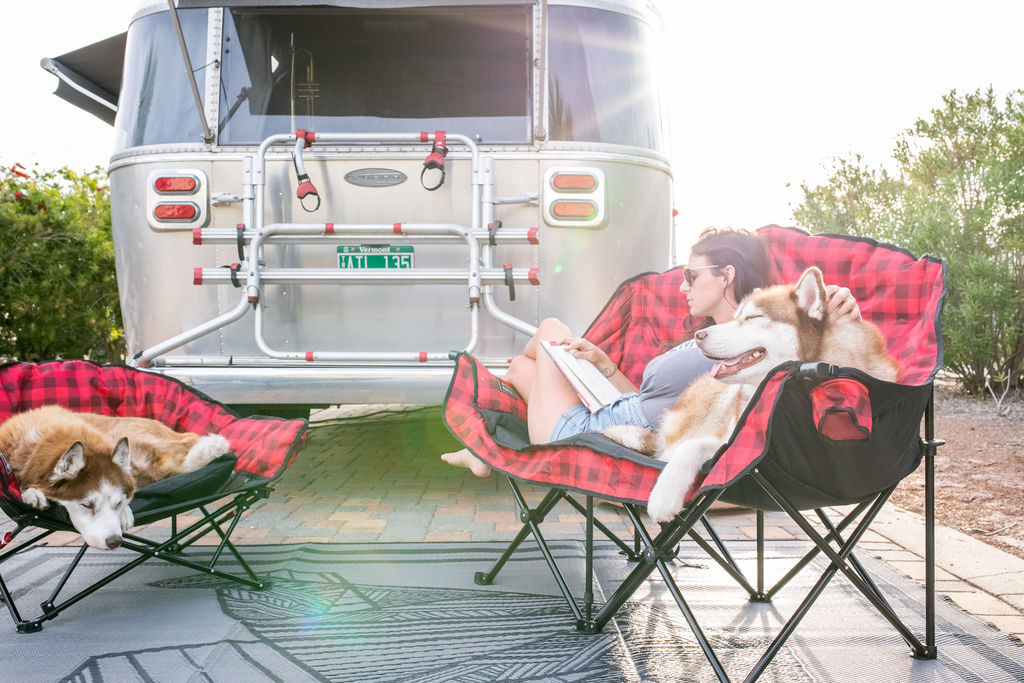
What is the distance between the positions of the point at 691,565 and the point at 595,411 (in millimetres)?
967

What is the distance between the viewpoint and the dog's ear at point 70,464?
7.59ft

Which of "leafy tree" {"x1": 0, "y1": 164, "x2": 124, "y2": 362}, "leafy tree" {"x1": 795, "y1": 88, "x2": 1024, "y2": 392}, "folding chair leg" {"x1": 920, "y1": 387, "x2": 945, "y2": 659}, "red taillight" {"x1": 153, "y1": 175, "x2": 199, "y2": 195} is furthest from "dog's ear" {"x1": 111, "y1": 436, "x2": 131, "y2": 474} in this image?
"leafy tree" {"x1": 795, "y1": 88, "x2": 1024, "y2": 392}

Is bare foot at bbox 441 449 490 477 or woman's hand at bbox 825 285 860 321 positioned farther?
bare foot at bbox 441 449 490 477

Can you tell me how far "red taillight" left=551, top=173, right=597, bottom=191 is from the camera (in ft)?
12.5

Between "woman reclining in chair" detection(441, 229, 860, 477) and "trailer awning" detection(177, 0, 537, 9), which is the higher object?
"trailer awning" detection(177, 0, 537, 9)

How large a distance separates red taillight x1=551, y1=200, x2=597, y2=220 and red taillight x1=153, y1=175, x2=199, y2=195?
1.67 metres

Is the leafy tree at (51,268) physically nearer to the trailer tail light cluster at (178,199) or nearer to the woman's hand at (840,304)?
the trailer tail light cluster at (178,199)

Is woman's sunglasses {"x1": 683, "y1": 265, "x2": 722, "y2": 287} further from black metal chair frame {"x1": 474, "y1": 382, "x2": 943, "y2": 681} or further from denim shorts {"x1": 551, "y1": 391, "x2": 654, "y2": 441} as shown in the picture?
black metal chair frame {"x1": 474, "y1": 382, "x2": 943, "y2": 681}

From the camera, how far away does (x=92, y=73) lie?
207 inches

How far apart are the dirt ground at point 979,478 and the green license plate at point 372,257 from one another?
105 inches

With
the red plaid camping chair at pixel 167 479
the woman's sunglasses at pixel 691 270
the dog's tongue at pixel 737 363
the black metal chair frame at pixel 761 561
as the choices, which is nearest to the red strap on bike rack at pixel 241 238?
the red plaid camping chair at pixel 167 479

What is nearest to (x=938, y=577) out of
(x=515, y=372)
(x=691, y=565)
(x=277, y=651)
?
(x=691, y=565)

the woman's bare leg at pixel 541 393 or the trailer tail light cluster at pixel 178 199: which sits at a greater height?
the trailer tail light cluster at pixel 178 199

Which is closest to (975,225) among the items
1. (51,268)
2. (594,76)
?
(594,76)
